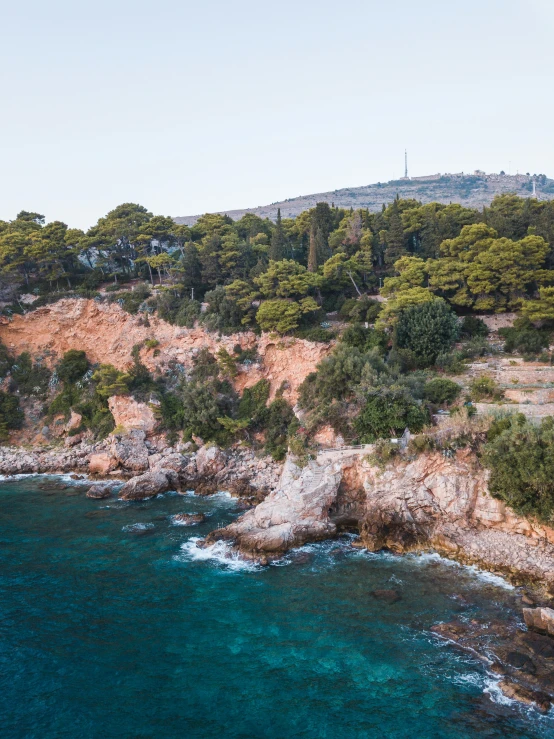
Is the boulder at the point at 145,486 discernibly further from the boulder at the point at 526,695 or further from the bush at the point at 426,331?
the boulder at the point at 526,695

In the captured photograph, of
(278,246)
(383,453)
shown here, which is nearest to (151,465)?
(383,453)

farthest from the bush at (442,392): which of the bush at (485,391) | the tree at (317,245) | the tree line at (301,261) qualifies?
the tree at (317,245)

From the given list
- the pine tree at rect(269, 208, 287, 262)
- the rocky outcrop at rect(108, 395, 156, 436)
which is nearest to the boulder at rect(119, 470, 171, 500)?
the rocky outcrop at rect(108, 395, 156, 436)

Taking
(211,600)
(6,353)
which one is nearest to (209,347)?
(6,353)

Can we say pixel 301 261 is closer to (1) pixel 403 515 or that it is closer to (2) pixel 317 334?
(2) pixel 317 334

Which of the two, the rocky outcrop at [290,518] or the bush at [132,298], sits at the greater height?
the bush at [132,298]

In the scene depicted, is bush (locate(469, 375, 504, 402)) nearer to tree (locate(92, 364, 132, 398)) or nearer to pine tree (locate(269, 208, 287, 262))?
pine tree (locate(269, 208, 287, 262))

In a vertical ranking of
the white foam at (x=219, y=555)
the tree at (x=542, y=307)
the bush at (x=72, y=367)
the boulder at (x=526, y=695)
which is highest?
the tree at (x=542, y=307)
